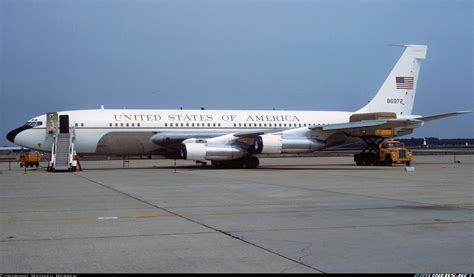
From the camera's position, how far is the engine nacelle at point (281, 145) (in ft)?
93.4

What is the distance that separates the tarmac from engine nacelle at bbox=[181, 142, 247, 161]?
480 inches

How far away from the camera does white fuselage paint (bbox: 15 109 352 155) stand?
1147 inches

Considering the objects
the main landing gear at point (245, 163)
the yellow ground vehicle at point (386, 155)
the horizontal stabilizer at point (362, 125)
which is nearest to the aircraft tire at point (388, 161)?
the yellow ground vehicle at point (386, 155)

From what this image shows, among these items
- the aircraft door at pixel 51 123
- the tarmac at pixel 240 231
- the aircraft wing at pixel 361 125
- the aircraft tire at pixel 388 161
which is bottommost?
the tarmac at pixel 240 231

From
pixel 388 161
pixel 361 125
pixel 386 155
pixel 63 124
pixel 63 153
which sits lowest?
pixel 388 161

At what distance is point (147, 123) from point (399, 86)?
16.2 meters

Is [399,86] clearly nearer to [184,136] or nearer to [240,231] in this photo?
[184,136]

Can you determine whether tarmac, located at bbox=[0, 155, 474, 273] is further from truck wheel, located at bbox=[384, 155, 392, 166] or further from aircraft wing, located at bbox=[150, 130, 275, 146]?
truck wheel, located at bbox=[384, 155, 392, 166]

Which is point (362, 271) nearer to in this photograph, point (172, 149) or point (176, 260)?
point (176, 260)

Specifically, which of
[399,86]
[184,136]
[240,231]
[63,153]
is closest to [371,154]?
[399,86]

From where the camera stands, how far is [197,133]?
30969 millimetres

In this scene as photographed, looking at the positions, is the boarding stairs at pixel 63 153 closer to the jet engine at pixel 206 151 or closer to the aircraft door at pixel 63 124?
the aircraft door at pixel 63 124

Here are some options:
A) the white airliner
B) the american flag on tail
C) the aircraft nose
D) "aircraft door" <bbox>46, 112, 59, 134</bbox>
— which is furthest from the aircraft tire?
the aircraft nose

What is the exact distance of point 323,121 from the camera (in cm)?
3428
